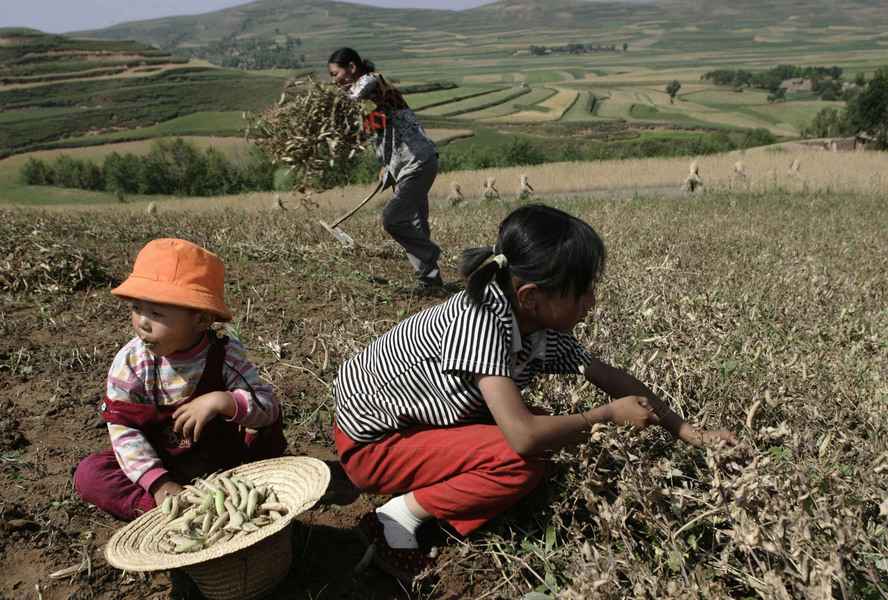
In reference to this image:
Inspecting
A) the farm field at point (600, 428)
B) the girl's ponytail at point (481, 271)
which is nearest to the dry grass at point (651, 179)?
the farm field at point (600, 428)

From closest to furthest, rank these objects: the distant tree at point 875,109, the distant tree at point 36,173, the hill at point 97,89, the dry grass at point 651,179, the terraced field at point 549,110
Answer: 1. the dry grass at point 651,179
2. the distant tree at point 875,109
3. the distant tree at point 36,173
4. the hill at point 97,89
5. the terraced field at point 549,110

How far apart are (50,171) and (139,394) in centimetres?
5496

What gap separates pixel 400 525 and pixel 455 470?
10.5 inches

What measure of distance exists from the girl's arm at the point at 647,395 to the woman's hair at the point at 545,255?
18.3 inches

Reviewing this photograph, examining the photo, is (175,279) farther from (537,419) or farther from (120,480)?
(537,419)

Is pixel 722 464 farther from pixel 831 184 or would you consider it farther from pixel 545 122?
pixel 545 122

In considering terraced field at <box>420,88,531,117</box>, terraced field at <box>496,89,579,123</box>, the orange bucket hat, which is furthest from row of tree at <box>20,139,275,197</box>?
the orange bucket hat

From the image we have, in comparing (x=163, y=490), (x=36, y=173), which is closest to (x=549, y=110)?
(x=36, y=173)

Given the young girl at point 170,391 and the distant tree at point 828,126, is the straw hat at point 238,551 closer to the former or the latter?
the young girl at point 170,391

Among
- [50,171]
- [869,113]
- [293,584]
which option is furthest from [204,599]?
[50,171]

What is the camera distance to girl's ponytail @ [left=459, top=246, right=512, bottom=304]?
208cm

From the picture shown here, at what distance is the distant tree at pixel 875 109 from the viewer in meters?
37.2

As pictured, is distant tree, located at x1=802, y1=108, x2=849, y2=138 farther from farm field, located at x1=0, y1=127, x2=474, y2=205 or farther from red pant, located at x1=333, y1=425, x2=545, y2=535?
red pant, located at x1=333, y1=425, x2=545, y2=535

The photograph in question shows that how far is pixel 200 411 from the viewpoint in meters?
2.30
